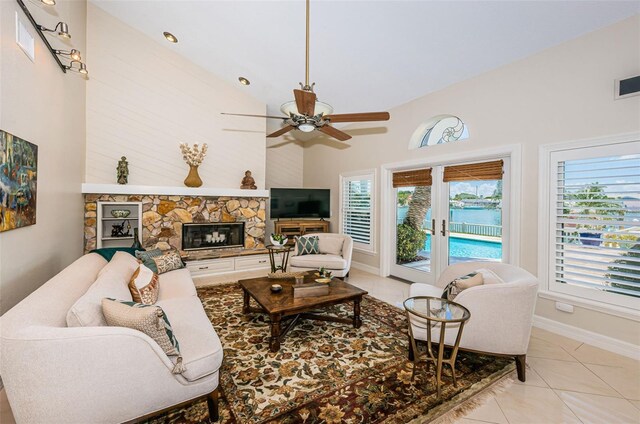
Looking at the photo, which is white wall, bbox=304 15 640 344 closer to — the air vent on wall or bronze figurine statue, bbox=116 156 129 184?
the air vent on wall

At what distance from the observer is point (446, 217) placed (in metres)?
4.16

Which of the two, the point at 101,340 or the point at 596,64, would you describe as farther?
the point at 596,64

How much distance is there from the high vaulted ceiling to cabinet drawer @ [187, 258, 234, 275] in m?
3.39

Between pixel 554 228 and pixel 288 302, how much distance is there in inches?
120

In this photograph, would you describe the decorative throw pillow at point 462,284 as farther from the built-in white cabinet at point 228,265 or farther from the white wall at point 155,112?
the white wall at point 155,112

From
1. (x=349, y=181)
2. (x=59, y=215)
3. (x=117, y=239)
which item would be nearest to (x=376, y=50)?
(x=349, y=181)

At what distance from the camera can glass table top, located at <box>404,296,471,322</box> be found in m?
1.89

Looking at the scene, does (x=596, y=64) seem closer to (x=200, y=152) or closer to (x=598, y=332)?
(x=598, y=332)

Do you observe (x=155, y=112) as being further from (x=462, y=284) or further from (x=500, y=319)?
(x=500, y=319)

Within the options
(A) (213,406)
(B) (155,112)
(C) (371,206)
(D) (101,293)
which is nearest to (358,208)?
(C) (371,206)

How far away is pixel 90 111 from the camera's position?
4.26m

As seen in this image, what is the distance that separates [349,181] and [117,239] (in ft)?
15.0

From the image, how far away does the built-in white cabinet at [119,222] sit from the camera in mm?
4508

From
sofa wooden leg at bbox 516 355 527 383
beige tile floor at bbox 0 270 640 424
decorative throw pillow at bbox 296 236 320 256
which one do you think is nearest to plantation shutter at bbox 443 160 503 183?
beige tile floor at bbox 0 270 640 424
